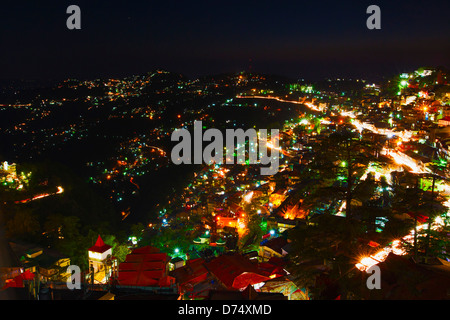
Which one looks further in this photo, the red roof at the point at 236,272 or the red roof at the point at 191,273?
the red roof at the point at 191,273

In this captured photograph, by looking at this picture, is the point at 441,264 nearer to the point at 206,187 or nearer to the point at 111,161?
the point at 206,187

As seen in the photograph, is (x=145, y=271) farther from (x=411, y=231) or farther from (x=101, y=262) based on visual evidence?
(x=411, y=231)

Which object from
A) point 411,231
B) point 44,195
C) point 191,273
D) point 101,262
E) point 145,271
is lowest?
point 44,195

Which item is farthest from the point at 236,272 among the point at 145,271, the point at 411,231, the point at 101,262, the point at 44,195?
the point at 44,195

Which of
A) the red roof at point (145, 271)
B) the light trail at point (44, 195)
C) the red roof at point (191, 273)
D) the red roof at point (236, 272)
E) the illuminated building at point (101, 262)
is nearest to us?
the red roof at point (236, 272)

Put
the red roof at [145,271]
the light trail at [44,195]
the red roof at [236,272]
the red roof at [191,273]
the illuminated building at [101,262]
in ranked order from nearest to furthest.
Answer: the red roof at [236,272] → the red roof at [145,271] → the red roof at [191,273] → the illuminated building at [101,262] → the light trail at [44,195]

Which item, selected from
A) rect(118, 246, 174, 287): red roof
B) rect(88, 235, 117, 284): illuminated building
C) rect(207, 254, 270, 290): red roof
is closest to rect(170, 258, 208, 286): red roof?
rect(207, 254, 270, 290): red roof

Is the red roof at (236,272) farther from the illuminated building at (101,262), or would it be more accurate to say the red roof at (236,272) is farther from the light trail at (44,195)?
the light trail at (44,195)

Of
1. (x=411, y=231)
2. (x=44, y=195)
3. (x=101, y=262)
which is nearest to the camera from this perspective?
(x=411, y=231)

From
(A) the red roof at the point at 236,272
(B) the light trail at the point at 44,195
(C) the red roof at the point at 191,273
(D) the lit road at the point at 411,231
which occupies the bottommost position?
(B) the light trail at the point at 44,195

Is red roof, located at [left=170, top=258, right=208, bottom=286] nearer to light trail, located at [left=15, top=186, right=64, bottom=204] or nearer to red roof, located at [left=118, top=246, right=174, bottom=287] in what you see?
red roof, located at [left=118, top=246, right=174, bottom=287]

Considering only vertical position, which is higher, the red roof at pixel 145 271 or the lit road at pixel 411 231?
the lit road at pixel 411 231

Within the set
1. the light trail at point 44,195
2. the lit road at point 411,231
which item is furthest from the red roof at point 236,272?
the light trail at point 44,195
